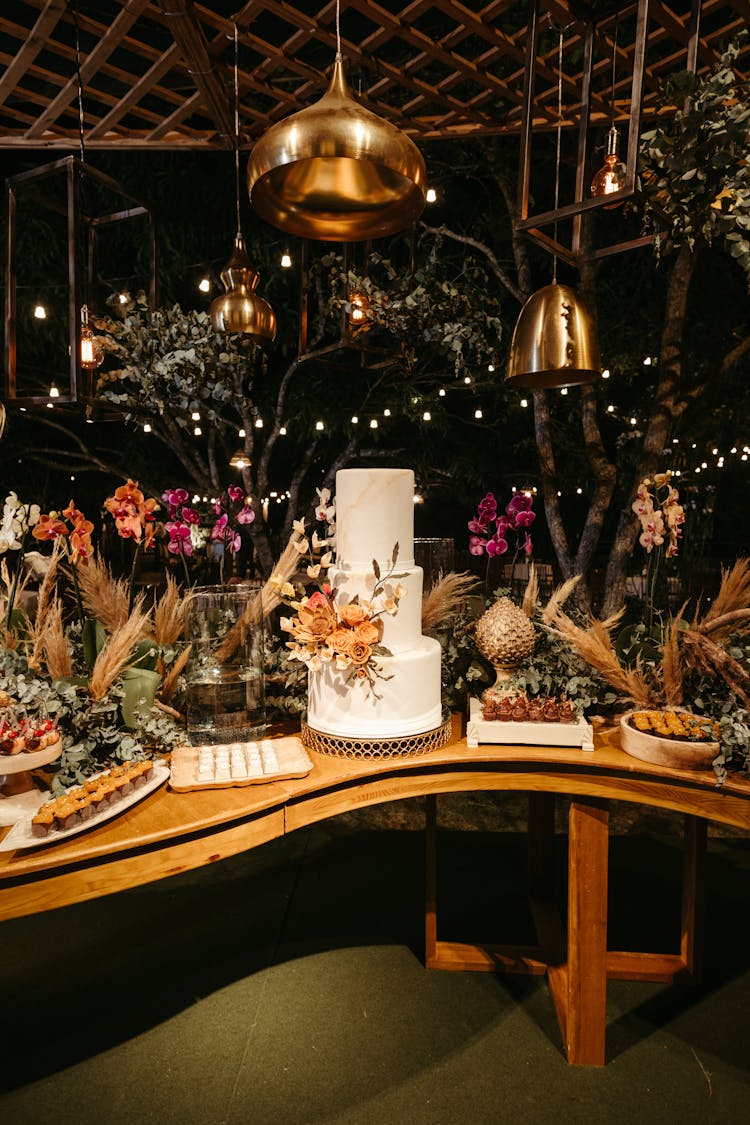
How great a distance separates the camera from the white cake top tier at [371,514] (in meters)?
1.81

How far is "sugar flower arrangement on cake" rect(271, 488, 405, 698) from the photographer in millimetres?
1696

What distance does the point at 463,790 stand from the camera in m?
1.82

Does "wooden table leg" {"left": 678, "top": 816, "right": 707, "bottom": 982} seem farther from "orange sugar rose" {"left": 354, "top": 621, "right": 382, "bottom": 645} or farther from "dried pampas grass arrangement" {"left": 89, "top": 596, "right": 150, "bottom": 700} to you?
"dried pampas grass arrangement" {"left": 89, "top": 596, "right": 150, "bottom": 700}

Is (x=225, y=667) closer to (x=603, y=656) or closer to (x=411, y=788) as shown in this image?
(x=411, y=788)

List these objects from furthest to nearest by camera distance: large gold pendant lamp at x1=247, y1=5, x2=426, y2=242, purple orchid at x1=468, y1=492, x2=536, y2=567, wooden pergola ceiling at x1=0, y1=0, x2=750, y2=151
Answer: purple orchid at x1=468, y1=492, x2=536, y2=567, wooden pergola ceiling at x1=0, y1=0, x2=750, y2=151, large gold pendant lamp at x1=247, y1=5, x2=426, y2=242

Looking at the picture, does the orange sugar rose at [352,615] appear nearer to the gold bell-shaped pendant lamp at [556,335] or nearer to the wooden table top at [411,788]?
→ the wooden table top at [411,788]

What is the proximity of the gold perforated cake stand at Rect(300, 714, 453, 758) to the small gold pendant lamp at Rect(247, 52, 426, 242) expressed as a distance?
3.90 feet

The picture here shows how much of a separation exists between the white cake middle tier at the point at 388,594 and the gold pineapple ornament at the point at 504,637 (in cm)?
25

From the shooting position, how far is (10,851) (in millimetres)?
1330

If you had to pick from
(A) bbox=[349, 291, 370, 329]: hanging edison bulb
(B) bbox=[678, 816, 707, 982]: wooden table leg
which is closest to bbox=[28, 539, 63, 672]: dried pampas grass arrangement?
(B) bbox=[678, 816, 707, 982]: wooden table leg

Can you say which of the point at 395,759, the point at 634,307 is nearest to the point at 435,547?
the point at 395,759

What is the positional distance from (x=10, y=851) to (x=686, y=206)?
2.28 meters

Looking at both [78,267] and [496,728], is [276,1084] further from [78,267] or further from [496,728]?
[78,267]

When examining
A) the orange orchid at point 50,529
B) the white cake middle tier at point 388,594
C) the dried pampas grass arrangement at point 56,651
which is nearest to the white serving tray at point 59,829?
the dried pampas grass arrangement at point 56,651
